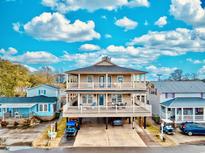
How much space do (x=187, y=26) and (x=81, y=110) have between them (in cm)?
1238

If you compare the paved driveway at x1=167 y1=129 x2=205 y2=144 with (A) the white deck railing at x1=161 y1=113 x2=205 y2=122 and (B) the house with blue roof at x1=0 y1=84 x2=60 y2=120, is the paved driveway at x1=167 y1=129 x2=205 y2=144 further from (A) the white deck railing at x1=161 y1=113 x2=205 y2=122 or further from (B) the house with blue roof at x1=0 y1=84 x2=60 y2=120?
(B) the house with blue roof at x1=0 y1=84 x2=60 y2=120

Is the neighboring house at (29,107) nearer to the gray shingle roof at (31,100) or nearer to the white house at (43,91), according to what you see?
the gray shingle roof at (31,100)

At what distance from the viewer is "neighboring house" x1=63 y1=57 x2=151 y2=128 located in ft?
55.9

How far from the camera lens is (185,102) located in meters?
19.7

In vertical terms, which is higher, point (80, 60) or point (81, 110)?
point (80, 60)

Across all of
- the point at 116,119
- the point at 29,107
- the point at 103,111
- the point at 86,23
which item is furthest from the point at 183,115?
the point at 29,107

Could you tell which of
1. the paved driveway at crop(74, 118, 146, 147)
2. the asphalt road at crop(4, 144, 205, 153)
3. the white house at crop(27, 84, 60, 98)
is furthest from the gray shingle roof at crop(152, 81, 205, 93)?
the white house at crop(27, 84, 60, 98)

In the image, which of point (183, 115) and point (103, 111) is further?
point (183, 115)

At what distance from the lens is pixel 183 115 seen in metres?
19.5

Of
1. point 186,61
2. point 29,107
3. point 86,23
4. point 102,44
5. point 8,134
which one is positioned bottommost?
point 8,134

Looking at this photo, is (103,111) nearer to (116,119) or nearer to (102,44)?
(116,119)

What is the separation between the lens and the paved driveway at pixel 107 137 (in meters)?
13.1

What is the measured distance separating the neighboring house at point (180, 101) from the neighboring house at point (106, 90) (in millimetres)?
2436

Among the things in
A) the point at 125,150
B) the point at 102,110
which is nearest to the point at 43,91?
the point at 102,110
